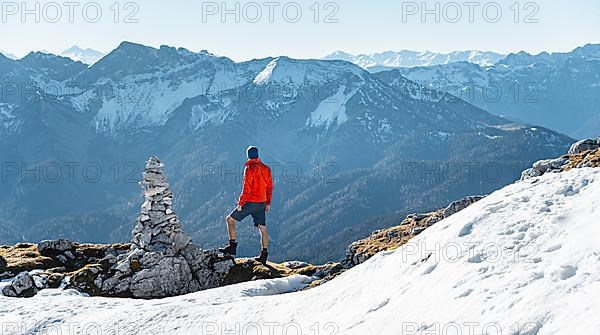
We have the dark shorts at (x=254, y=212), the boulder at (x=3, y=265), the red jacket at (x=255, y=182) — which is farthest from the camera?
→ the boulder at (x=3, y=265)

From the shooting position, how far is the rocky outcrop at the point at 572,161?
1004 inches

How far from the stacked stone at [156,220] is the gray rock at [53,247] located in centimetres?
907

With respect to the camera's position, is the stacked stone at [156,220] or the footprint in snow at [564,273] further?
the stacked stone at [156,220]

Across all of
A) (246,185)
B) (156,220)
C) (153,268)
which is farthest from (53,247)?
(246,185)

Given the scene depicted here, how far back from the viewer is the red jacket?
2827 cm

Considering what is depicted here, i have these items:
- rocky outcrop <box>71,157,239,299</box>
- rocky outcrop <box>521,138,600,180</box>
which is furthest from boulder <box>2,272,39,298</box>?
rocky outcrop <box>521,138,600,180</box>

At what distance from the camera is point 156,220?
34.3 m

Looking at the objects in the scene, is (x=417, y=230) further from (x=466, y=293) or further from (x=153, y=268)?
(x=466, y=293)

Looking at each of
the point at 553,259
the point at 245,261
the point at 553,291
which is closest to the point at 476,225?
the point at 553,259

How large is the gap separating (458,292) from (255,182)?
15910 millimetres

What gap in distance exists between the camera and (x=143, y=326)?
803 inches

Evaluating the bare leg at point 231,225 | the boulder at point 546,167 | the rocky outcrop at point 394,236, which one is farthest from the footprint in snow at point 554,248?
the bare leg at point 231,225

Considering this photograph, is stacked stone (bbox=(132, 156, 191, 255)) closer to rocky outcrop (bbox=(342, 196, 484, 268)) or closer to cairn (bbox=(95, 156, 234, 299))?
cairn (bbox=(95, 156, 234, 299))

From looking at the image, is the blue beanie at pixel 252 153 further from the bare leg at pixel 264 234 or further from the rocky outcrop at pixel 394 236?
the rocky outcrop at pixel 394 236
